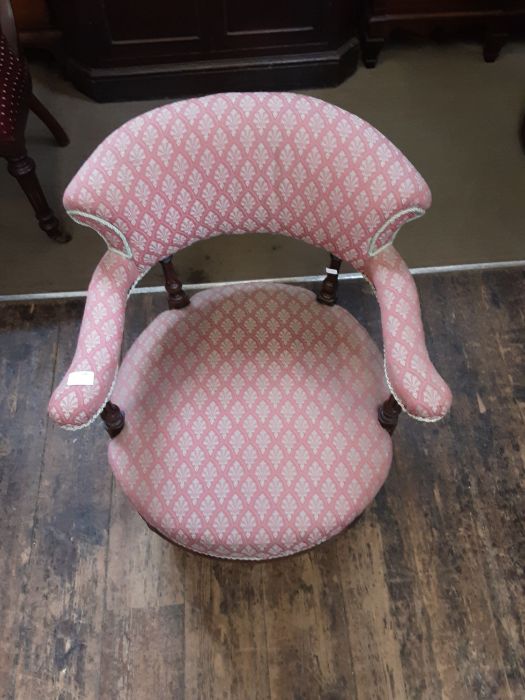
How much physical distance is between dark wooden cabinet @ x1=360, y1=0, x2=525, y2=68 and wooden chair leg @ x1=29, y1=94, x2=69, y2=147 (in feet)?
3.58

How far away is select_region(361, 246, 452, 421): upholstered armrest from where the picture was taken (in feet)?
3.58

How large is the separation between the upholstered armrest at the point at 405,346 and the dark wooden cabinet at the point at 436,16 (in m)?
1.42

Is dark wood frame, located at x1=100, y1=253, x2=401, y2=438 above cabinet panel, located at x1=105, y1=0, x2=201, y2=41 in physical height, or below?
below

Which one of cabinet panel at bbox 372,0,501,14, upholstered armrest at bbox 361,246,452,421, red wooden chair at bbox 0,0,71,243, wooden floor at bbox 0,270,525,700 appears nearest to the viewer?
upholstered armrest at bbox 361,246,452,421

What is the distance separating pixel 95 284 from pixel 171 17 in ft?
4.29

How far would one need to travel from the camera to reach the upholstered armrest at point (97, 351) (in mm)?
1097

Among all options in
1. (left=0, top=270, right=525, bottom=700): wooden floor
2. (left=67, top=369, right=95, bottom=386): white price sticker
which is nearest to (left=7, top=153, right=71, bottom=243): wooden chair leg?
(left=0, top=270, right=525, bottom=700): wooden floor

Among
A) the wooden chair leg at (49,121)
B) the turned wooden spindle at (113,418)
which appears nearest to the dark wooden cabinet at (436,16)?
the wooden chair leg at (49,121)

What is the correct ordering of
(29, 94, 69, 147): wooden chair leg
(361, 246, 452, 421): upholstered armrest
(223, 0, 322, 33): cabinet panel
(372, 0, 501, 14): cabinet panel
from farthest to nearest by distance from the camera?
(372, 0, 501, 14): cabinet panel
(223, 0, 322, 33): cabinet panel
(29, 94, 69, 147): wooden chair leg
(361, 246, 452, 421): upholstered armrest

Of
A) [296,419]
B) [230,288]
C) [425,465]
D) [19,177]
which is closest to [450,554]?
[425,465]

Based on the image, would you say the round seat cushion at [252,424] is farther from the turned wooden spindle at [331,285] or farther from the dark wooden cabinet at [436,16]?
the dark wooden cabinet at [436,16]

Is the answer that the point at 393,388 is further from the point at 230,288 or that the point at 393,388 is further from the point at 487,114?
the point at 487,114

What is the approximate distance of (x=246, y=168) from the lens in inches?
46.1

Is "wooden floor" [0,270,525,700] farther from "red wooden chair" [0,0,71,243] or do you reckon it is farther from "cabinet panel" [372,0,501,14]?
"cabinet panel" [372,0,501,14]
